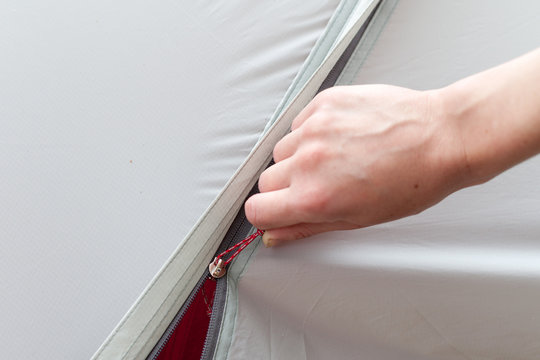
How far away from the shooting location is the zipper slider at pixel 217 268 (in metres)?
0.65

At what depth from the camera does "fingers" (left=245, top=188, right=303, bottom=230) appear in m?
0.56

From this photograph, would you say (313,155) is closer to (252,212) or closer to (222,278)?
→ (252,212)

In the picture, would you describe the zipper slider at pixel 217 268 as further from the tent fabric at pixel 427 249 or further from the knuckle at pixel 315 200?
the knuckle at pixel 315 200

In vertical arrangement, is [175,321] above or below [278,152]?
below

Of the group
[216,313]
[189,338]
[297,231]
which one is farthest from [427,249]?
[189,338]

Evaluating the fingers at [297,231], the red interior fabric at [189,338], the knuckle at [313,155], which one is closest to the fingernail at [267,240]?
the fingers at [297,231]

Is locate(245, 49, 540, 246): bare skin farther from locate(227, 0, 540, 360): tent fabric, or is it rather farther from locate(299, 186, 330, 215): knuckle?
locate(227, 0, 540, 360): tent fabric

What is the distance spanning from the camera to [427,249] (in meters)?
0.68

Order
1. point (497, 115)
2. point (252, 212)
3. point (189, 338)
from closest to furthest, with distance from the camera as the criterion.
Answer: point (497, 115)
point (252, 212)
point (189, 338)

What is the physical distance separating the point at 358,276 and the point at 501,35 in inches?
15.7

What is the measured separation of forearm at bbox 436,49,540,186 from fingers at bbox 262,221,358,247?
0.15m

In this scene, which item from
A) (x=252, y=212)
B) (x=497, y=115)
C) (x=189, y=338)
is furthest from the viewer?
(x=189, y=338)

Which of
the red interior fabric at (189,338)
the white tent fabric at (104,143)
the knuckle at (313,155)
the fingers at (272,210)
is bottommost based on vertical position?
the red interior fabric at (189,338)

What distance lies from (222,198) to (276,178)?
0.08 meters
